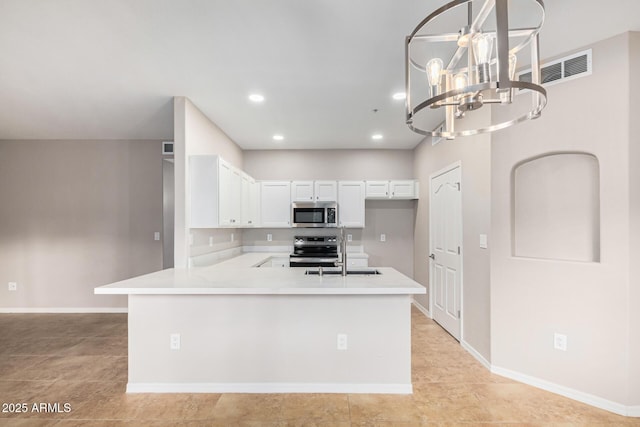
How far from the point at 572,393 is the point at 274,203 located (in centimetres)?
419

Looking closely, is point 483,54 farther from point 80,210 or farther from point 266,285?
point 80,210

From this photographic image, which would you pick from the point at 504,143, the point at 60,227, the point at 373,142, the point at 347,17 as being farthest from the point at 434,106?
the point at 60,227

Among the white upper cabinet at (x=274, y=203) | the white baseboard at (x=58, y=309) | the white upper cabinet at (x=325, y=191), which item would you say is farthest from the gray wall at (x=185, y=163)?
the white baseboard at (x=58, y=309)

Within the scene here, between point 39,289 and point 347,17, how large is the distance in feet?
19.0

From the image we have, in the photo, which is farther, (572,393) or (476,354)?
(476,354)

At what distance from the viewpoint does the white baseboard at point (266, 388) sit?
247cm

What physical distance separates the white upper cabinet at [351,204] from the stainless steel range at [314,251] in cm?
37

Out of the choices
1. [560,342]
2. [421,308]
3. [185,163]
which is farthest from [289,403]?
[421,308]

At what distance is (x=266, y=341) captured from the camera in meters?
2.50

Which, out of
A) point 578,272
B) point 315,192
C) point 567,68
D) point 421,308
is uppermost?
point 567,68

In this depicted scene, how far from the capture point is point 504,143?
2818mm

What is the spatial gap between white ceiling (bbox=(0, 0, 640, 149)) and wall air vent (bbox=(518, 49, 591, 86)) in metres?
0.09

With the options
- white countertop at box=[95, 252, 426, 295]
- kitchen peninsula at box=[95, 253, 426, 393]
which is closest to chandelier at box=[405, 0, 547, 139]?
white countertop at box=[95, 252, 426, 295]

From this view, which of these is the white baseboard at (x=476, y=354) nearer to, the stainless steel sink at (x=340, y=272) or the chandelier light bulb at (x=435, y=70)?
the stainless steel sink at (x=340, y=272)
